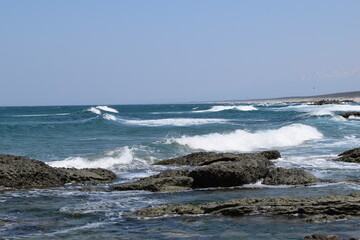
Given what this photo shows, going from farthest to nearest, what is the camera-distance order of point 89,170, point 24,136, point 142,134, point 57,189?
1. point 142,134
2. point 24,136
3. point 89,170
4. point 57,189

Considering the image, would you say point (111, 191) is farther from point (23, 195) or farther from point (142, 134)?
point (142, 134)

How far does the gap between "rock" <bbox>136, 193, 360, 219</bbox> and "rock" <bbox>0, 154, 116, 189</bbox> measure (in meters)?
4.26

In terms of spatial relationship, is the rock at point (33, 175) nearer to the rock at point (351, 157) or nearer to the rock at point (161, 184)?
the rock at point (161, 184)

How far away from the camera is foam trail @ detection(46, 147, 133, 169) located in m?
17.4

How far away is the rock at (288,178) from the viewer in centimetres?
1183

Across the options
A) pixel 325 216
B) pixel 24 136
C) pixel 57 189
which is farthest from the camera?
pixel 24 136

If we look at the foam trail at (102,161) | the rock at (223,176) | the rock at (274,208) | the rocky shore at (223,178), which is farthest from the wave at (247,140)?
the rock at (274,208)

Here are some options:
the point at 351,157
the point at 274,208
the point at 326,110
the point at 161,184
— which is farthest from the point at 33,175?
the point at 326,110

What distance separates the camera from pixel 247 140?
25688 mm

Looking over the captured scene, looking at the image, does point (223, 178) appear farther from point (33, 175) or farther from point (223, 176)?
point (33, 175)

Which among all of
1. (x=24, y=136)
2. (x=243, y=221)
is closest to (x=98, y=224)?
(x=243, y=221)

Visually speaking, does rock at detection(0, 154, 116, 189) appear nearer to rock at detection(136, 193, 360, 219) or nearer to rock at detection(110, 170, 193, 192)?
rock at detection(110, 170, 193, 192)

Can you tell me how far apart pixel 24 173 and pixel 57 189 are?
96 cm

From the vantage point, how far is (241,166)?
12125 millimetres
